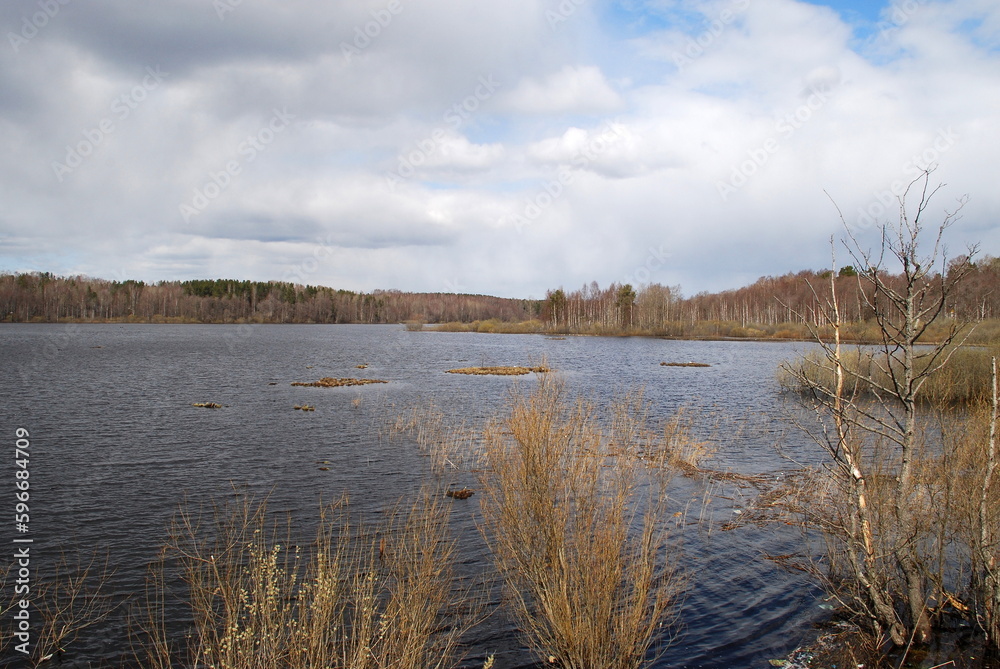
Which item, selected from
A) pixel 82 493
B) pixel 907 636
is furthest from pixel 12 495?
pixel 907 636

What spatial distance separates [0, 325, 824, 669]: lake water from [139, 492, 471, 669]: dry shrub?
1.97 ft

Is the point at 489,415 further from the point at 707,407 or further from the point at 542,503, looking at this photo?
the point at 542,503

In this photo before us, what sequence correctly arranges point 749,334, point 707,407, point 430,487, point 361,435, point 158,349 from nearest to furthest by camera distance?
point 430,487, point 361,435, point 707,407, point 158,349, point 749,334

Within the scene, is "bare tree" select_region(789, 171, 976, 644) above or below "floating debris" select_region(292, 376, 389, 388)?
above

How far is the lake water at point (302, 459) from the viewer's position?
350 inches

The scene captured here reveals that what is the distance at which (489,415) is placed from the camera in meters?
25.9

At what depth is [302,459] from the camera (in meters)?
18.4

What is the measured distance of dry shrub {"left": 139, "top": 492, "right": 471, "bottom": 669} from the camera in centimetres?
563

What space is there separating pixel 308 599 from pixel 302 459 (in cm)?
973

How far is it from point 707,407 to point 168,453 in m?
24.4

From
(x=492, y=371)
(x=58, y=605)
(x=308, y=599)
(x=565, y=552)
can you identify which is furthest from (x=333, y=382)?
(x=565, y=552)

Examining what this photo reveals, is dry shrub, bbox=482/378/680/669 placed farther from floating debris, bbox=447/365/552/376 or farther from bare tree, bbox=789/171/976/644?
floating debris, bbox=447/365/552/376

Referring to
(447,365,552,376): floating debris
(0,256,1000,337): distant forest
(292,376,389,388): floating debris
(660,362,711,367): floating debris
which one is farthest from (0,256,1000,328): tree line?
(292,376,389,388): floating debris

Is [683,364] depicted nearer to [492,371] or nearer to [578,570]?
[492,371]
